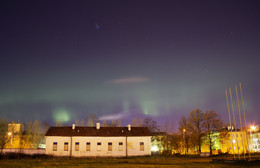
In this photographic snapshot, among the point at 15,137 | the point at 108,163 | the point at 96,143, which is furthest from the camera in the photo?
the point at 15,137

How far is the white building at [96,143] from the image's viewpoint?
166 feet

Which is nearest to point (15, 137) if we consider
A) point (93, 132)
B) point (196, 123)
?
point (93, 132)

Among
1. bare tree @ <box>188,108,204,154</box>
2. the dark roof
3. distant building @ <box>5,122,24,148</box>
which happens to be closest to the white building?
the dark roof

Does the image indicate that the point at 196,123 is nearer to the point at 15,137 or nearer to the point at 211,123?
the point at 211,123

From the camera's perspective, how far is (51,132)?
51.8 meters

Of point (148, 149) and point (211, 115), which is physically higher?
point (211, 115)

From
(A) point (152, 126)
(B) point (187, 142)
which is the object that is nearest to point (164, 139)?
(A) point (152, 126)

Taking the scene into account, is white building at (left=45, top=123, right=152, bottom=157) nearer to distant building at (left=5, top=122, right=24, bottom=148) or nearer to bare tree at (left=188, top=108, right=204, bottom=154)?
A: bare tree at (left=188, top=108, right=204, bottom=154)

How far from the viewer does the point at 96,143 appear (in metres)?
51.3

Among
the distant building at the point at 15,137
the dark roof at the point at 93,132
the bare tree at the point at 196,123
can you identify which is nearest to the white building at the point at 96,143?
the dark roof at the point at 93,132

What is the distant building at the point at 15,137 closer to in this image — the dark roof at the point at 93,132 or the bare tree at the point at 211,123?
the dark roof at the point at 93,132

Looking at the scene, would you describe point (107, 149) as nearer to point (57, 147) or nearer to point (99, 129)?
point (99, 129)

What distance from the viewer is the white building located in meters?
50.5

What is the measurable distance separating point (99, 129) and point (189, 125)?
19117mm
